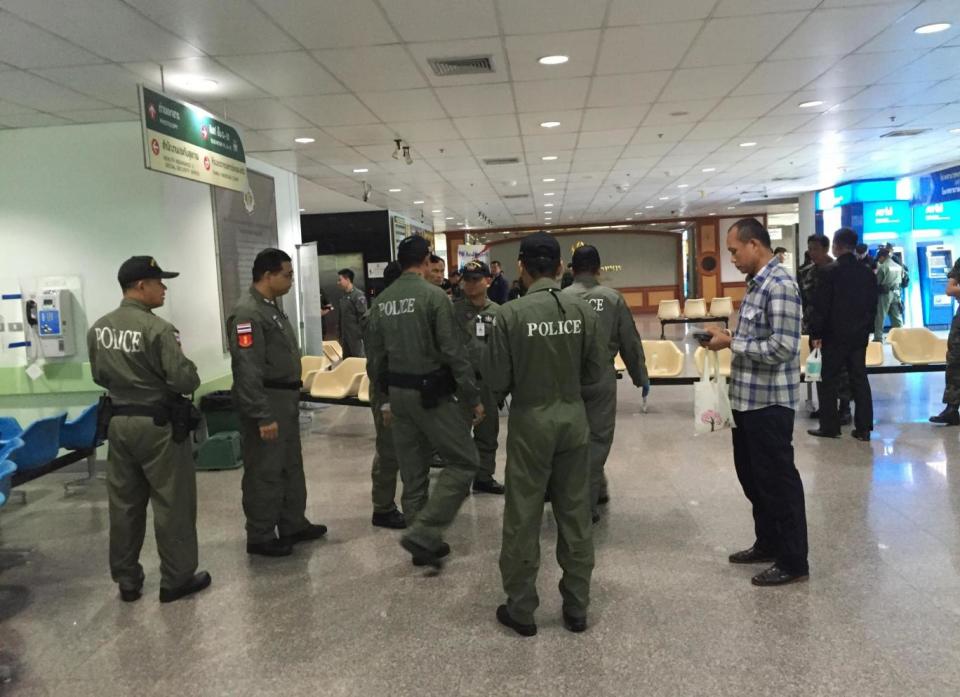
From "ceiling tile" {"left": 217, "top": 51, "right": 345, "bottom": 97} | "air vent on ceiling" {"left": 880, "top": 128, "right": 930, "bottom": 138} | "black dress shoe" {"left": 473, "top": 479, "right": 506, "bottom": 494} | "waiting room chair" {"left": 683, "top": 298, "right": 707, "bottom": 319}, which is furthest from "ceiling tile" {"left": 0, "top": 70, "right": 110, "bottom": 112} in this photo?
"waiting room chair" {"left": 683, "top": 298, "right": 707, "bottom": 319}

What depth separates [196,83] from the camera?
543 cm

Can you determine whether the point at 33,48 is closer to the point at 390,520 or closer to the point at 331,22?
the point at 331,22

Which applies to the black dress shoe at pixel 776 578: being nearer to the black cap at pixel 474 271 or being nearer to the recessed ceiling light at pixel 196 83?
the black cap at pixel 474 271

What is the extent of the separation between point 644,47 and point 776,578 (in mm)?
3775

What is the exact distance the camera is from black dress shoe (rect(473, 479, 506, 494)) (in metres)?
4.98

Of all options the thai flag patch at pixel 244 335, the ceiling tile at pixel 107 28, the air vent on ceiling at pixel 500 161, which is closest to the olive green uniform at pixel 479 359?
the thai flag patch at pixel 244 335

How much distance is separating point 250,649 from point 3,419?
9.26ft

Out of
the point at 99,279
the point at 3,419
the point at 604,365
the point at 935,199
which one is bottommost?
the point at 3,419

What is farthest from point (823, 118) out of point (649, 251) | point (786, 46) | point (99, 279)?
point (649, 251)

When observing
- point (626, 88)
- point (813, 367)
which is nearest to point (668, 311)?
point (813, 367)

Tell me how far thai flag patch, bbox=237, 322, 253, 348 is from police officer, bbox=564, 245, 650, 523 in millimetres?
1761

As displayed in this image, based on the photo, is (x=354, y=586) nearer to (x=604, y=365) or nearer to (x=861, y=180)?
(x=604, y=365)

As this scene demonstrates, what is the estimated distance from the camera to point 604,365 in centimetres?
292

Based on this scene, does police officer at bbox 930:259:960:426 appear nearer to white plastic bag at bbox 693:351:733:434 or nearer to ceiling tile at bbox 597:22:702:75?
ceiling tile at bbox 597:22:702:75
